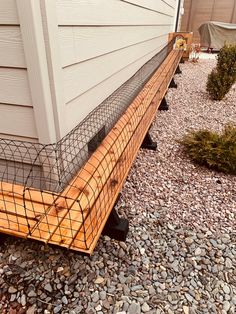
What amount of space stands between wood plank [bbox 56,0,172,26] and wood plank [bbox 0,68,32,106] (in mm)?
342

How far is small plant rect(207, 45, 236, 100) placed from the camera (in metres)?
3.83

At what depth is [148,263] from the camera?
4.68 feet

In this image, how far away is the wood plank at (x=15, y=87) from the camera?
1.37 metres

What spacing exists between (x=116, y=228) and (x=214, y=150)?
1.22 meters

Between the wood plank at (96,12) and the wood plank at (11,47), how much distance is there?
234 millimetres

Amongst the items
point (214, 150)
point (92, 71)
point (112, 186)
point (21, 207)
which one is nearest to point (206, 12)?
point (214, 150)

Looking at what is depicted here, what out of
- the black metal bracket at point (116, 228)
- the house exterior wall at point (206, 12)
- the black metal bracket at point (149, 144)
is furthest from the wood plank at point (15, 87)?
the house exterior wall at point (206, 12)

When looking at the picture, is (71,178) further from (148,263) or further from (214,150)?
(214,150)

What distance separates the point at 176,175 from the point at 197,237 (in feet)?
2.27

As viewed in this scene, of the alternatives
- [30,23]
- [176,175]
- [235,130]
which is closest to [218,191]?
[176,175]

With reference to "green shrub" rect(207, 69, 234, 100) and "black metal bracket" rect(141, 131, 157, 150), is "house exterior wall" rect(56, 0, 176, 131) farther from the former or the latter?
"green shrub" rect(207, 69, 234, 100)

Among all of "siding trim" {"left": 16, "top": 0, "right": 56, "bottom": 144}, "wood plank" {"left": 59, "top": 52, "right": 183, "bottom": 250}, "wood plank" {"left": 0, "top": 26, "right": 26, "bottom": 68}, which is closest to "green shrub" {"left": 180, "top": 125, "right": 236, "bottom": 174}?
"wood plank" {"left": 59, "top": 52, "right": 183, "bottom": 250}

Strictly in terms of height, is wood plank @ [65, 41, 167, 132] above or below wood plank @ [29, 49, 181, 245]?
above

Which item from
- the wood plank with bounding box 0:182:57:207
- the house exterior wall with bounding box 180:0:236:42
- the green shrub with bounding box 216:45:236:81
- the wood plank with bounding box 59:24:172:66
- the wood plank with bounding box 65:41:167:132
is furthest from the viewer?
the house exterior wall with bounding box 180:0:236:42
